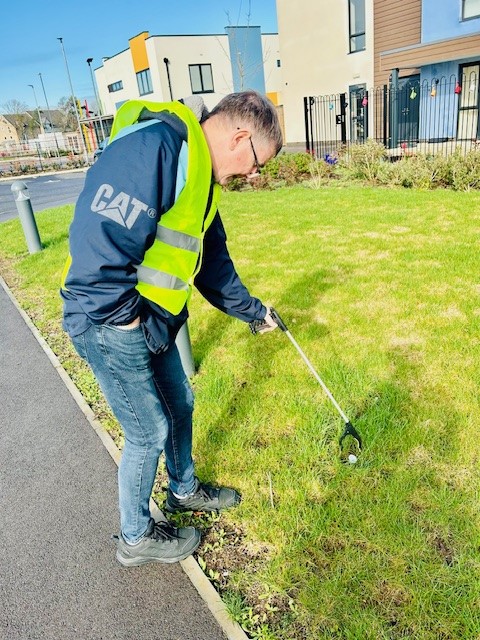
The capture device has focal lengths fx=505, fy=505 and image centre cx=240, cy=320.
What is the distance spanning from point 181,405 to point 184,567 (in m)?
0.76

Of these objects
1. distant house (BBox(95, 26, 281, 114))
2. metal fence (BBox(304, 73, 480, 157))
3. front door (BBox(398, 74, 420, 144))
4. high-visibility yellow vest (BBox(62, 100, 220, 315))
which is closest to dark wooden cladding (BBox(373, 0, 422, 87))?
metal fence (BBox(304, 73, 480, 157))

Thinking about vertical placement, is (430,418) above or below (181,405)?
below

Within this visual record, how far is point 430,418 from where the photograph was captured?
3.16 m

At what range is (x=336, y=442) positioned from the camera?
9.86 ft

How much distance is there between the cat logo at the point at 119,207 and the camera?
61.0 inches

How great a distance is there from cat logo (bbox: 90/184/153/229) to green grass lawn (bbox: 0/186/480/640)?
1648 mm

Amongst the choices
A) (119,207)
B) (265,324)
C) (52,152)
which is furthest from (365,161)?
(52,152)

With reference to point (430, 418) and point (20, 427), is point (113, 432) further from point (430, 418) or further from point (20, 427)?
point (430, 418)

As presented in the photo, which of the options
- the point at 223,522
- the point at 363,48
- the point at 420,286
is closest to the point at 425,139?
the point at 363,48

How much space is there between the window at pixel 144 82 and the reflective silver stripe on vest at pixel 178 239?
4263cm

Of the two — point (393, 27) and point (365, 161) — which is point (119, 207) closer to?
point (365, 161)

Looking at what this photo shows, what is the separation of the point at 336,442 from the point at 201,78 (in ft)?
138

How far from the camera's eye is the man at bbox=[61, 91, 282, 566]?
157 centimetres

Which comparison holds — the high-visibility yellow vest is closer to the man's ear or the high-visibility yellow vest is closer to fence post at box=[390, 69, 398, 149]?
the man's ear
